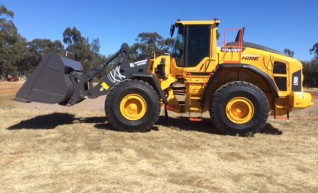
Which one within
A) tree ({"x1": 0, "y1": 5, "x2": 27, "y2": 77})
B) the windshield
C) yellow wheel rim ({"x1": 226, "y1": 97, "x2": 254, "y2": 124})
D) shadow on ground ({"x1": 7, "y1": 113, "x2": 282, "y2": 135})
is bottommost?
shadow on ground ({"x1": 7, "y1": 113, "x2": 282, "y2": 135})

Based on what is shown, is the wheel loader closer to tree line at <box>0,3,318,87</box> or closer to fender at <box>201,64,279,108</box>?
fender at <box>201,64,279,108</box>

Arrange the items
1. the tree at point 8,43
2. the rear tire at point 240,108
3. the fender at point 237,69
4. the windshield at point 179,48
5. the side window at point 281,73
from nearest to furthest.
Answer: the rear tire at point 240,108 → the fender at point 237,69 → the side window at point 281,73 → the windshield at point 179,48 → the tree at point 8,43

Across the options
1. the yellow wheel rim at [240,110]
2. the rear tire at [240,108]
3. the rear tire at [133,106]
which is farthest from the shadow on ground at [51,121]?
the yellow wheel rim at [240,110]

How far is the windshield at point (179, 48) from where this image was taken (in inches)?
370

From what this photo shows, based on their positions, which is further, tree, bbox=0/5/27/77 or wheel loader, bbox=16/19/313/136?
tree, bbox=0/5/27/77

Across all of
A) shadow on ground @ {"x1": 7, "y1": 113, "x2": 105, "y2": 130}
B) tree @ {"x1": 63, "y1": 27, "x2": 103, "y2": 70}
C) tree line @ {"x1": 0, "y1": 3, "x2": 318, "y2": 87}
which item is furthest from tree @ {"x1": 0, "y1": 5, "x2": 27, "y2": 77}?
shadow on ground @ {"x1": 7, "y1": 113, "x2": 105, "y2": 130}

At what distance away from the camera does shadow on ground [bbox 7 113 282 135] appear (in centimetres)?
928

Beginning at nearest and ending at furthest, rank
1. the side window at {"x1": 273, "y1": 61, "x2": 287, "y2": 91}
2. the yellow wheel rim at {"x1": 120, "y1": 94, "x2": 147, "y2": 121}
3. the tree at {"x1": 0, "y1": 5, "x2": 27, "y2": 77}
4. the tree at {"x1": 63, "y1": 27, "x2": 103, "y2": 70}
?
the yellow wheel rim at {"x1": 120, "y1": 94, "x2": 147, "y2": 121} < the side window at {"x1": 273, "y1": 61, "x2": 287, "y2": 91} < the tree at {"x1": 0, "y1": 5, "x2": 27, "y2": 77} < the tree at {"x1": 63, "y1": 27, "x2": 103, "y2": 70}

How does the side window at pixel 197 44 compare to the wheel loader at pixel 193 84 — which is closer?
the wheel loader at pixel 193 84

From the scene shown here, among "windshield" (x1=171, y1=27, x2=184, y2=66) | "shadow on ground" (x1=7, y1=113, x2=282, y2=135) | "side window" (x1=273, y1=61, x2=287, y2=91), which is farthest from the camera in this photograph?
"windshield" (x1=171, y1=27, x2=184, y2=66)

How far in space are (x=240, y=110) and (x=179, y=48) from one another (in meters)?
2.15

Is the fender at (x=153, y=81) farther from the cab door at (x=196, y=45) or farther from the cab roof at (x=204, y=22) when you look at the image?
the cab roof at (x=204, y=22)

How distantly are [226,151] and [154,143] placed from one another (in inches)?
55.0

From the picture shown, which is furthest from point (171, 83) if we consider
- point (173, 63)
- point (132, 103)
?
point (132, 103)
